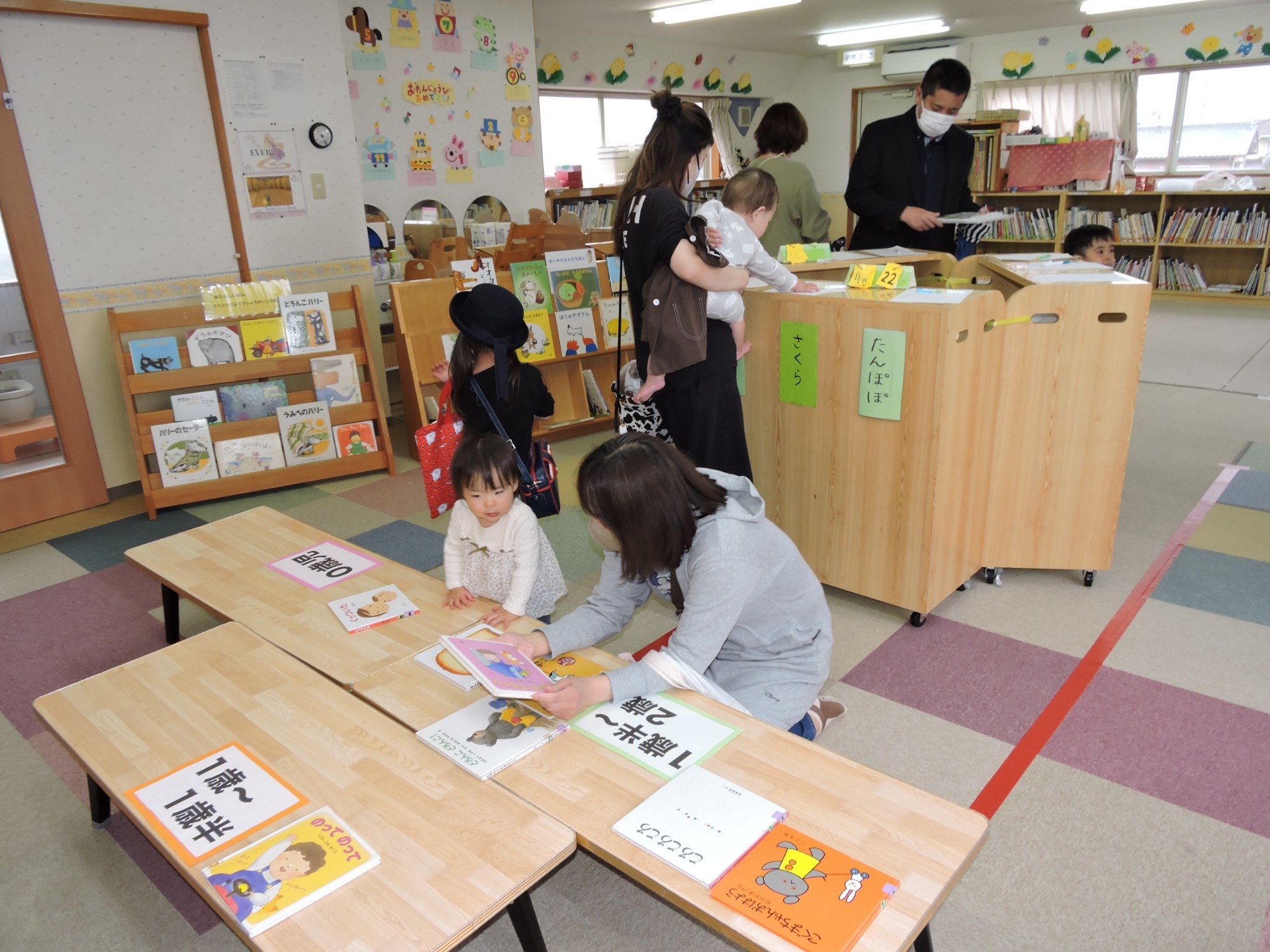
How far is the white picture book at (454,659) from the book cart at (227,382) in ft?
8.84

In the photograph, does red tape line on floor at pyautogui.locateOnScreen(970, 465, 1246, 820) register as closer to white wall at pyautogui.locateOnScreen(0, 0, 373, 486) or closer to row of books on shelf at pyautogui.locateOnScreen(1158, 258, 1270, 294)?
white wall at pyautogui.locateOnScreen(0, 0, 373, 486)

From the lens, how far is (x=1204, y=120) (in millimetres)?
8297

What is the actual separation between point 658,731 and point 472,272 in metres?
3.53

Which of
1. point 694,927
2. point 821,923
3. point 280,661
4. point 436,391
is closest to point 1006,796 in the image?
point 694,927

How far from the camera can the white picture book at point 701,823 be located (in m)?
1.15

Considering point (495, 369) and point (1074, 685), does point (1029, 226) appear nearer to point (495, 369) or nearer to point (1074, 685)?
point (1074, 685)

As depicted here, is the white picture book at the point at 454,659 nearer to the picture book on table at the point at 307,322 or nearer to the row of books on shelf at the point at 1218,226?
the picture book on table at the point at 307,322

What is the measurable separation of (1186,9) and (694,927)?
9215 millimetres

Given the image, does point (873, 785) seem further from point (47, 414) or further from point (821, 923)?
point (47, 414)

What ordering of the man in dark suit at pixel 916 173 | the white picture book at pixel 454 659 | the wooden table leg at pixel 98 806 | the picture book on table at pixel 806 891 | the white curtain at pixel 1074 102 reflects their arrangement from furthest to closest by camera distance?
the white curtain at pixel 1074 102
the man in dark suit at pixel 916 173
the wooden table leg at pixel 98 806
the white picture book at pixel 454 659
the picture book on table at pixel 806 891

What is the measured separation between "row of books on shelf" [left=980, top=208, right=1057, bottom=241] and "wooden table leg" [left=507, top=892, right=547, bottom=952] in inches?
341

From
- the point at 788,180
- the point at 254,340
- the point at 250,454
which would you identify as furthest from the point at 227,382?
the point at 788,180

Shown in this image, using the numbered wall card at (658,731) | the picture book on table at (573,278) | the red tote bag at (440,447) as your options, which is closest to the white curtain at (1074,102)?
the picture book on table at (573,278)

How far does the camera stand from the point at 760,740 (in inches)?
55.9
